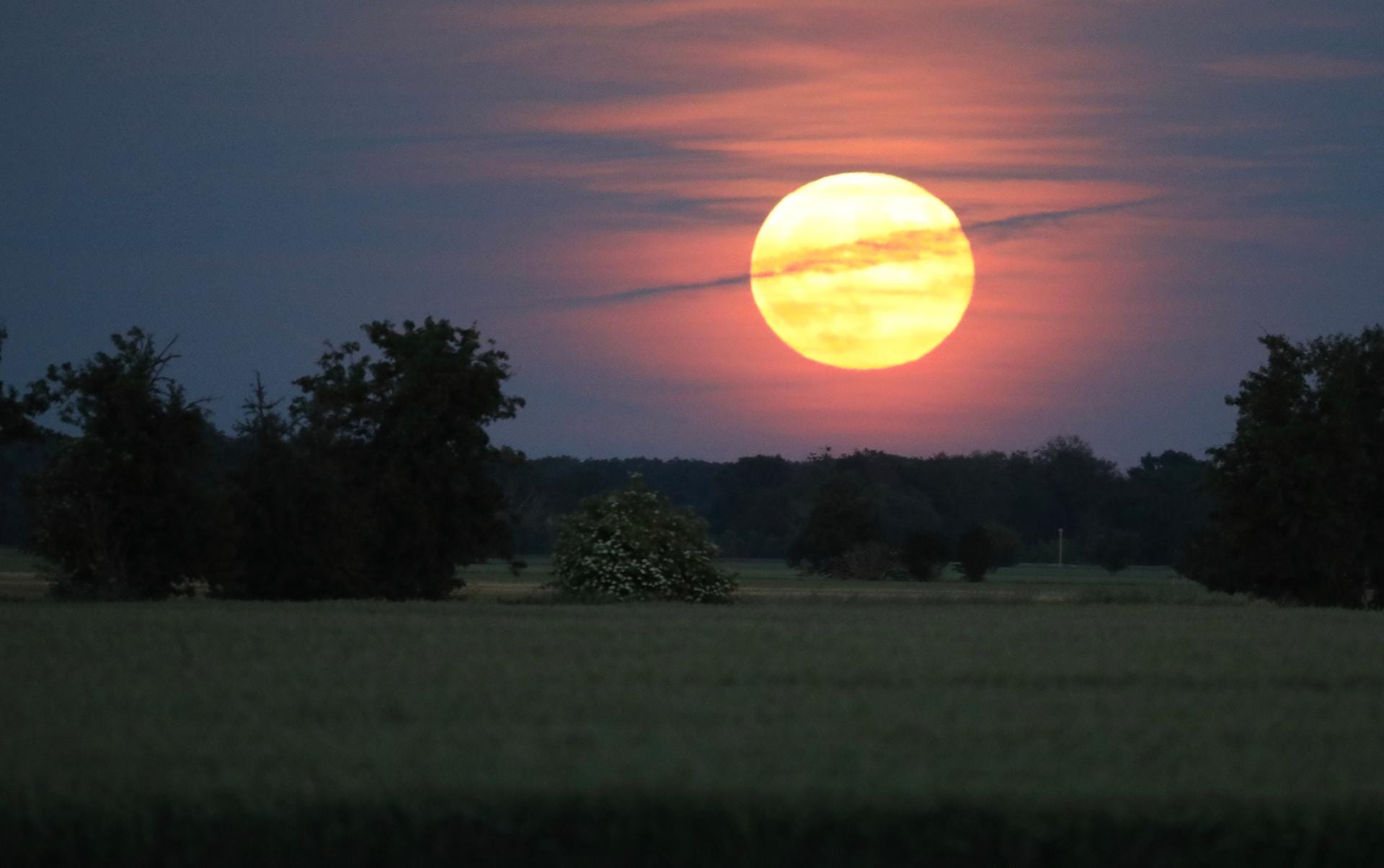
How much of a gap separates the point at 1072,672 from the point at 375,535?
29.9 metres

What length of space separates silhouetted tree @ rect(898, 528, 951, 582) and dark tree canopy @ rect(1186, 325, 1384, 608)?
124ft

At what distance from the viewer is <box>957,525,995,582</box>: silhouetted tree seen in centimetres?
9075

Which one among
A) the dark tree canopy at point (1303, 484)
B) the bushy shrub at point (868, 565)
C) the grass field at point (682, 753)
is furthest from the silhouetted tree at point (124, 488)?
the bushy shrub at point (868, 565)

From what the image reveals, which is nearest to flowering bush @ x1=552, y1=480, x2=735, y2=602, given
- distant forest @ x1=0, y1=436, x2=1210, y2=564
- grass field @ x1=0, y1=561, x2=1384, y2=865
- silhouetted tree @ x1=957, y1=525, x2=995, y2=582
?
grass field @ x1=0, y1=561, x2=1384, y2=865

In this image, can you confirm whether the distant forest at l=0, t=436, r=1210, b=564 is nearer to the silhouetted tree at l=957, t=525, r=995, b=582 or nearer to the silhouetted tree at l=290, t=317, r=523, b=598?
the silhouetted tree at l=957, t=525, r=995, b=582

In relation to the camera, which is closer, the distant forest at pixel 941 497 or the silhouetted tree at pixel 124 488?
the silhouetted tree at pixel 124 488

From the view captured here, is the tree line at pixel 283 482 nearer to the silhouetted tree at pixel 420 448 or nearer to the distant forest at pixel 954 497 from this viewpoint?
the silhouetted tree at pixel 420 448

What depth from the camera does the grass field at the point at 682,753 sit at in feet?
33.7

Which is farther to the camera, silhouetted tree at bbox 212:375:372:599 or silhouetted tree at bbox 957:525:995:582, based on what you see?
silhouetted tree at bbox 957:525:995:582

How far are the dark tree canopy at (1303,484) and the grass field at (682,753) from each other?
86.9 feet

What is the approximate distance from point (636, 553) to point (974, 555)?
5150 cm

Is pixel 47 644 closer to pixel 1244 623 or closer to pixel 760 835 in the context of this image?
pixel 760 835

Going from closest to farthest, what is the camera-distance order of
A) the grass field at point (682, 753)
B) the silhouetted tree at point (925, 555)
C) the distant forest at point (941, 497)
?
1. the grass field at point (682, 753)
2. the silhouetted tree at point (925, 555)
3. the distant forest at point (941, 497)

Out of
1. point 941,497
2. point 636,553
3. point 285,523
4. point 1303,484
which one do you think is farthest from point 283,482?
point 941,497
